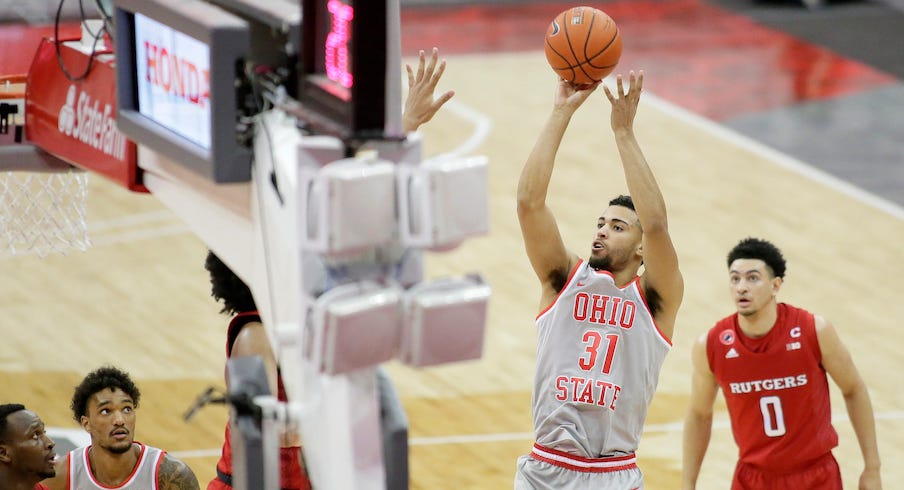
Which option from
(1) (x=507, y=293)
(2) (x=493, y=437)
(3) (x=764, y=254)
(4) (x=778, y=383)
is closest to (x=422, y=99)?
(3) (x=764, y=254)

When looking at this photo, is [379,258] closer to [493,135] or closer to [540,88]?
[493,135]

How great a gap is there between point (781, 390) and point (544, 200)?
5.27ft

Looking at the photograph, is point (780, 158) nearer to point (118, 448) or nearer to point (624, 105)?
point (624, 105)

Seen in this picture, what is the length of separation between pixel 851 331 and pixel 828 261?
133 cm

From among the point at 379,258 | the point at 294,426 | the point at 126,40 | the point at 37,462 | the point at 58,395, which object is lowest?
the point at 58,395

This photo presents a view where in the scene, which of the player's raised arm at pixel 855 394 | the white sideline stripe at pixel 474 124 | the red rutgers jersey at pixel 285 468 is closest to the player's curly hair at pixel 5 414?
the red rutgers jersey at pixel 285 468

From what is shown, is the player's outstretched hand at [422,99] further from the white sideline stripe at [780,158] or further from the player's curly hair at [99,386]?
the white sideline stripe at [780,158]

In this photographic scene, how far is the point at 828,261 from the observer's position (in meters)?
11.0

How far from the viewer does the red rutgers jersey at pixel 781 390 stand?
20.8ft

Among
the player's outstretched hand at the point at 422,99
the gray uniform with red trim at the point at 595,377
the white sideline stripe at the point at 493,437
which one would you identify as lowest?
the white sideline stripe at the point at 493,437

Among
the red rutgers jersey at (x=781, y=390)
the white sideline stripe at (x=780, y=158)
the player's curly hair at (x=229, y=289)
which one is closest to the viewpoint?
the player's curly hair at (x=229, y=289)

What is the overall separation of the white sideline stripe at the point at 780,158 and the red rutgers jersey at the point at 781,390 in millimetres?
6014

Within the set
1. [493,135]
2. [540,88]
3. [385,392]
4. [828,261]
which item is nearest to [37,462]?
[385,392]

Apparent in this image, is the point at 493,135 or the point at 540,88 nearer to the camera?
the point at 493,135
